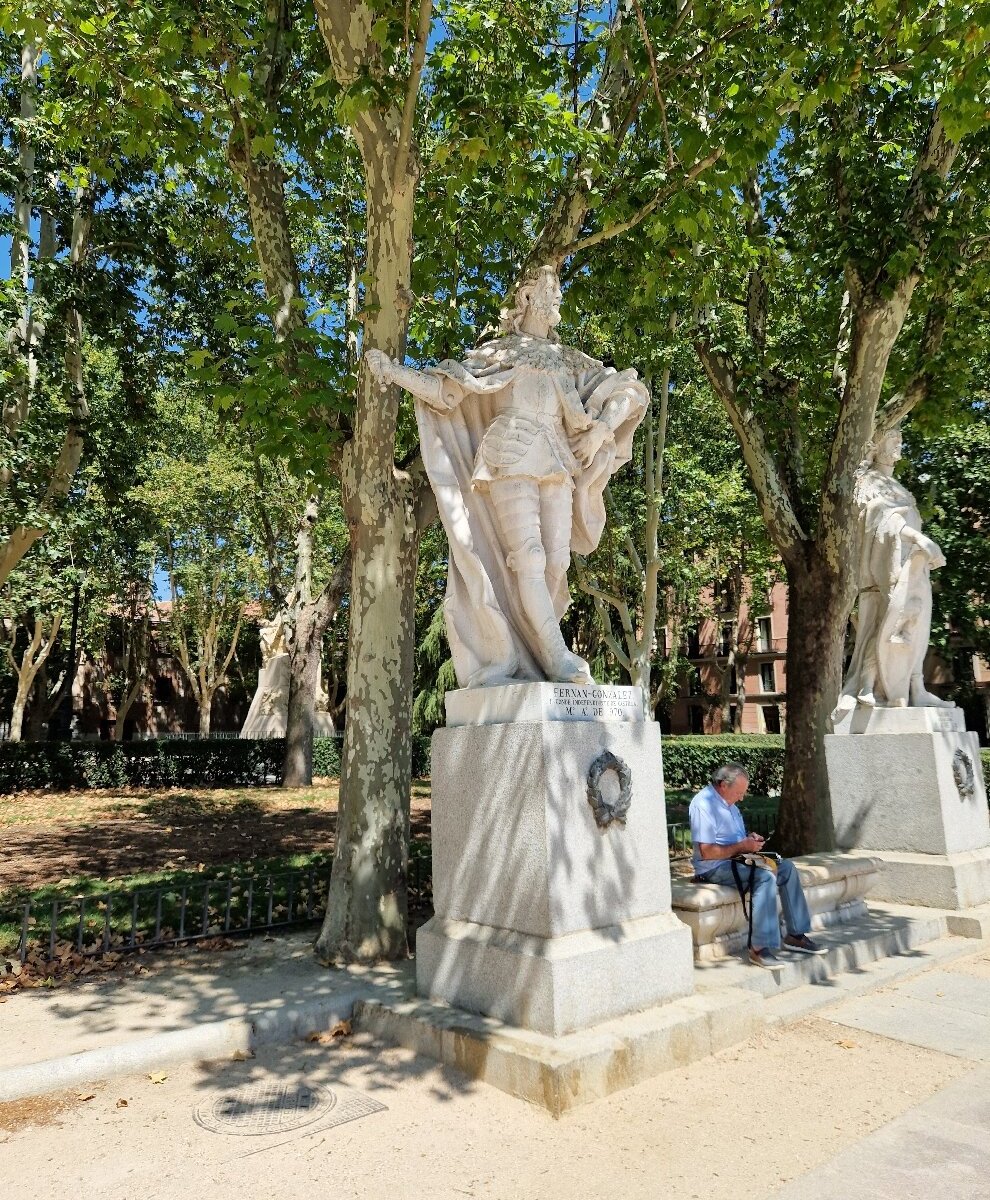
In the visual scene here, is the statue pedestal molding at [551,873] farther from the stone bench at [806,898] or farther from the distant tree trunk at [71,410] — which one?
the distant tree trunk at [71,410]

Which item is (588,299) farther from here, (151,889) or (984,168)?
(151,889)

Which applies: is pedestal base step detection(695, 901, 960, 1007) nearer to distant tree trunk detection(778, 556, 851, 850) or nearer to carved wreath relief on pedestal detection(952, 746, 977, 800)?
carved wreath relief on pedestal detection(952, 746, 977, 800)

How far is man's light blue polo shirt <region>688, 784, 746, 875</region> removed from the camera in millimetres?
6059

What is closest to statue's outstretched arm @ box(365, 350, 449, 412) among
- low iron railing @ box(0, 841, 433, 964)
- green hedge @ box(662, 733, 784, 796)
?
low iron railing @ box(0, 841, 433, 964)

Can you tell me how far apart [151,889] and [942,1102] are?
6141 millimetres

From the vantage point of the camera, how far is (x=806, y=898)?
6.46 meters

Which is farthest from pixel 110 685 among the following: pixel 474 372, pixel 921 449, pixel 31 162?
pixel 474 372

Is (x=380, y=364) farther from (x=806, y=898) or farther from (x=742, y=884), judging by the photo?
(x=806, y=898)

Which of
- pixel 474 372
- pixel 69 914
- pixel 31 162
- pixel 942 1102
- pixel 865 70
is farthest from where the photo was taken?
pixel 31 162

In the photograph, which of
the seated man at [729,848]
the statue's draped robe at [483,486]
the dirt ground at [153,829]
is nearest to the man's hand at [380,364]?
the statue's draped robe at [483,486]

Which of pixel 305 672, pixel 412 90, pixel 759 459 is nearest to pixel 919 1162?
pixel 412 90

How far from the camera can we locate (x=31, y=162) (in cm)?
1262

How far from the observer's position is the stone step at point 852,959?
5.50 metres

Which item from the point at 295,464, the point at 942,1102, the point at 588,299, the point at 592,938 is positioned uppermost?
the point at 588,299
